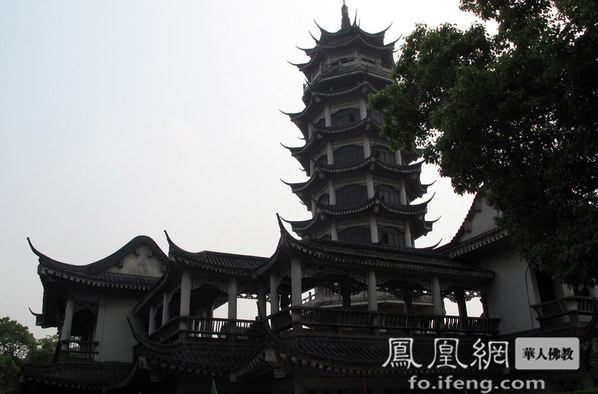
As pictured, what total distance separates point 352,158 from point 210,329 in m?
15.3

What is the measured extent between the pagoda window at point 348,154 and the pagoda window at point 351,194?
159 centimetres

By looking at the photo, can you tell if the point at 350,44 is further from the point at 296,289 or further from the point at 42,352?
the point at 42,352

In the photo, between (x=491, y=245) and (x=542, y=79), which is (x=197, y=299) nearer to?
(x=491, y=245)

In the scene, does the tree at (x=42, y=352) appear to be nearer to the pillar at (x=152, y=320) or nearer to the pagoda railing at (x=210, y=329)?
the pillar at (x=152, y=320)

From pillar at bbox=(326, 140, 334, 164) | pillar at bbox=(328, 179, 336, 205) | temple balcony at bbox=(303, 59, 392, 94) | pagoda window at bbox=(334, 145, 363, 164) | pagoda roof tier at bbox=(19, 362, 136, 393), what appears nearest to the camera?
pagoda roof tier at bbox=(19, 362, 136, 393)

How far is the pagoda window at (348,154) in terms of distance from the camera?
28.6 meters

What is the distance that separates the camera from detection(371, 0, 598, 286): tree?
8789 millimetres

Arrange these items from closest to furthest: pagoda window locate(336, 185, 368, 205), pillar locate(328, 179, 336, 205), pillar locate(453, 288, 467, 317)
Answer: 1. pillar locate(453, 288, 467, 317)
2. pagoda window locate(336, 185, 368, 205)
3. pillar locate(328, 179, 336, 205)

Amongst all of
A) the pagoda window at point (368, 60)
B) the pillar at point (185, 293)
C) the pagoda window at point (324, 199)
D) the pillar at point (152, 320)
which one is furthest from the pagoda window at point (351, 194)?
the pillar at point (185, 293)

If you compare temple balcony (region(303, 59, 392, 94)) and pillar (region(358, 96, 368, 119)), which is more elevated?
temple balcony (region(303, 59, 392, 94))

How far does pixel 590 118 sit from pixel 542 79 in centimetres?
110

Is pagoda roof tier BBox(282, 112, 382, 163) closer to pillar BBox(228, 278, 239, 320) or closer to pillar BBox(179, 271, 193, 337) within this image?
pillar BBox(228, 278, 239, 320)

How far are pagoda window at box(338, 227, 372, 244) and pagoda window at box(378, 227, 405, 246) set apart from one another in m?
0.68

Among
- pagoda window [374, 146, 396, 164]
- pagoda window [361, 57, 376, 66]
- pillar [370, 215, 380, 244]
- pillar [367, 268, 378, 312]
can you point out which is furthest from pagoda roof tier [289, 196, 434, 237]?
pagoda window [361, 57, 376, 66]
